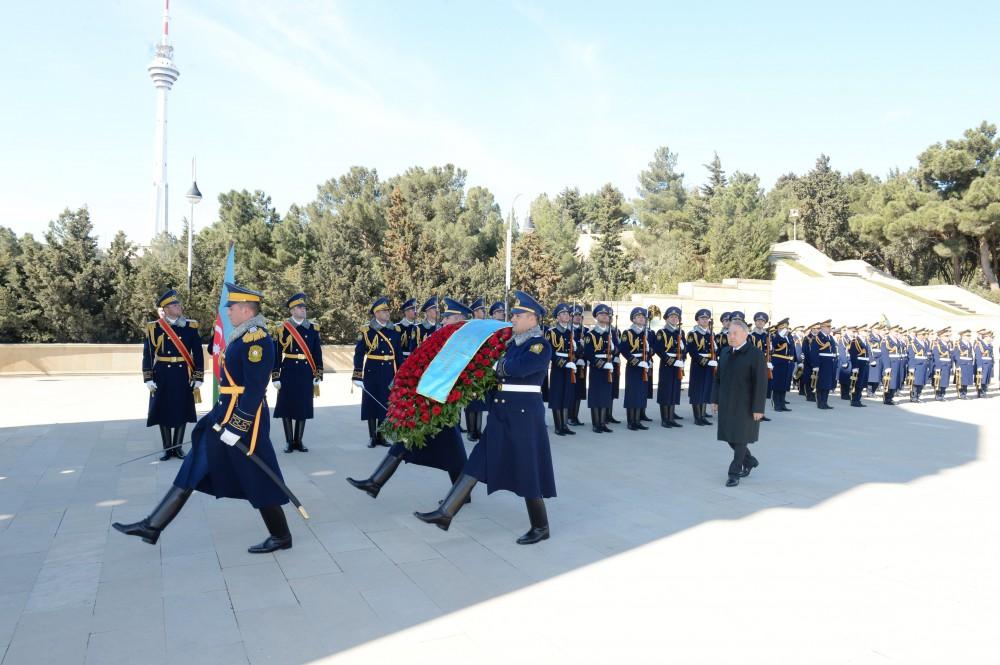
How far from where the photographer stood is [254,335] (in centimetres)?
473

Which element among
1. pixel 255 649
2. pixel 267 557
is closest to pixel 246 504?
pixel 267 557

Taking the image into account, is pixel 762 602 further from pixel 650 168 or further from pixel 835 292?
pixel 650 168

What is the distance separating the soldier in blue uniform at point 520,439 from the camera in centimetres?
515

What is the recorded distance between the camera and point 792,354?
14086mm

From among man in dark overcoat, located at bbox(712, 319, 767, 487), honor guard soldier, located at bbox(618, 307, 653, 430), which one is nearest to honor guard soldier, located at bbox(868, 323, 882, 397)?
honor guard soldier, located at bbox(618, 307, 653, 430)

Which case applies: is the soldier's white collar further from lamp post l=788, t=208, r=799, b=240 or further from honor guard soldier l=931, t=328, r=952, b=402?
lamp post l=788, t=208, r=799, b=240

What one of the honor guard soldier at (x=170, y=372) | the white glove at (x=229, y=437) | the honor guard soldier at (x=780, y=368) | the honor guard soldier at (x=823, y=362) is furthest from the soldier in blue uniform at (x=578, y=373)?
the white glove at (x=229, y=437)

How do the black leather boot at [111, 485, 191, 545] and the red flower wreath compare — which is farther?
the red flower wreath

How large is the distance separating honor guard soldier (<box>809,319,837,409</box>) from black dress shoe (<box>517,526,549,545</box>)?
10.8 m

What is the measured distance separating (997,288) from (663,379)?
34.9 m

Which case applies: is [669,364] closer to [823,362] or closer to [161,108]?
[823,362]

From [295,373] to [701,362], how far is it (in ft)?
21.9

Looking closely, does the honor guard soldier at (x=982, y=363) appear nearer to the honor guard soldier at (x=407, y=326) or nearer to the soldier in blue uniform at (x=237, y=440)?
the honor guard soldier at (x=407, y=326)

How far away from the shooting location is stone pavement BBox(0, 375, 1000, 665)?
358cm
